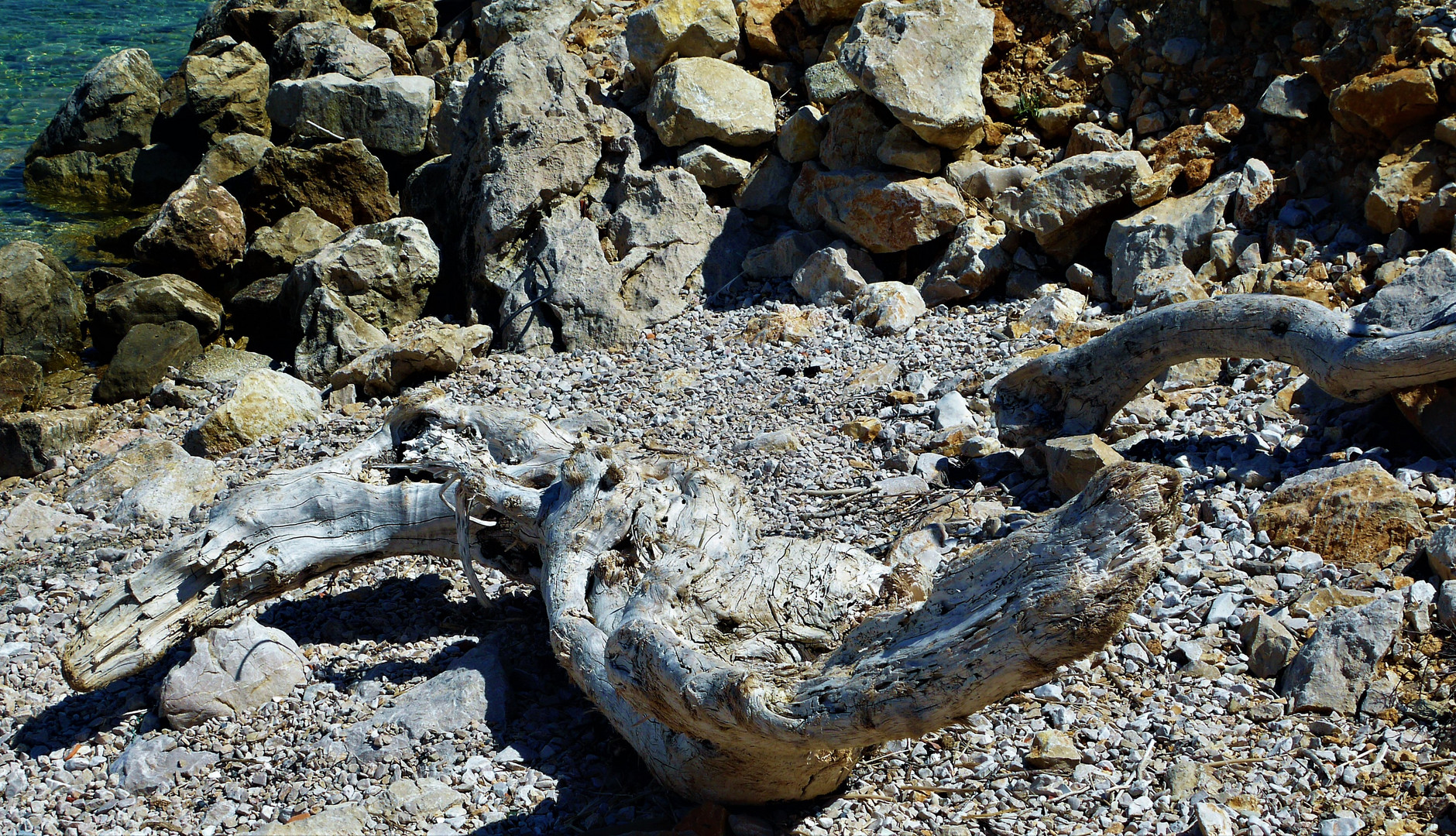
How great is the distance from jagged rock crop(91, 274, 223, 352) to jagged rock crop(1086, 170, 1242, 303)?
8396 mm

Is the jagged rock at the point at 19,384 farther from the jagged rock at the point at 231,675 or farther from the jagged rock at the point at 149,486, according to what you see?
the jagged rock at the point at 231,675

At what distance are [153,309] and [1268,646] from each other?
10.4 meters

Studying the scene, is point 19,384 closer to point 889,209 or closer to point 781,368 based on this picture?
point 781,368

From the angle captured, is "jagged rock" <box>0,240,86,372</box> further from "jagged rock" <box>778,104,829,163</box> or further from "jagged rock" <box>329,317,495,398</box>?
"jagged rock" <box>778,104,829,163</box>

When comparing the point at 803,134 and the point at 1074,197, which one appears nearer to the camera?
the point at 1074,197

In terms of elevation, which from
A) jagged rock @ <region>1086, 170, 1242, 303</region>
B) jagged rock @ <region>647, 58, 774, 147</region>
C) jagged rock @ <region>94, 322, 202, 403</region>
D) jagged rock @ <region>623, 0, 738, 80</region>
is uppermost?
jagged rock @ <region>623, 0, 738, 80</region>

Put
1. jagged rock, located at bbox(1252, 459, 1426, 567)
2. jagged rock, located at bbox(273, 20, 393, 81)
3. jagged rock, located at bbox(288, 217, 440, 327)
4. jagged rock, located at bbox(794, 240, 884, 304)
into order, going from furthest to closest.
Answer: jagged rock, located at bbox(273, 20, 393, 81) < jagged rock, located at bbox(288, 217, 440, 327) < jagged rock, located at bbox(794, 240, 884, 304) < jagged rock, located at bbox(1252, 459, 1426, 567)

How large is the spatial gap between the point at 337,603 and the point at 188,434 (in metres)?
3.11

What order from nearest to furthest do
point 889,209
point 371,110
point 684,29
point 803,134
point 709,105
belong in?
point 889,209 → point 803,134 → point 709,105 → point 684,29 → point 371,110

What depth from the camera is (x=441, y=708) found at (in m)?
4.78

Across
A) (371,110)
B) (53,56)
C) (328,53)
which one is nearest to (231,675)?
(371,110)

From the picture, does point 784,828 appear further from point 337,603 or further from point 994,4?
point 994,4

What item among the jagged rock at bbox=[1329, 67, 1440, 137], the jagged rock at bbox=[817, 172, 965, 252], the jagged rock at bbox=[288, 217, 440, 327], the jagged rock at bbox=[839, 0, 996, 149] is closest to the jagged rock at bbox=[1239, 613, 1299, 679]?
the jagged rock at bbox=[1329, 67, 1440, 137]

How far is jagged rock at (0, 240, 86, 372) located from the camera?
1102 cm
